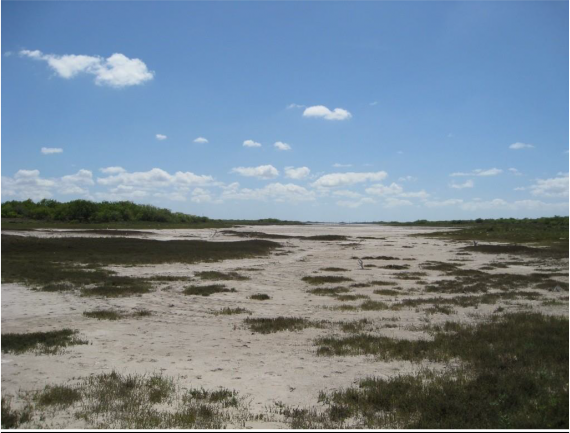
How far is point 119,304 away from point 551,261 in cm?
3773

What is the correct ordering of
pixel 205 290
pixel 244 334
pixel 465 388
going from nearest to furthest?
pixel 465 388 < pixel 244 334 < pixel 205 290

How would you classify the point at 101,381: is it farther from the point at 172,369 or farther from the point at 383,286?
the point at 383,286

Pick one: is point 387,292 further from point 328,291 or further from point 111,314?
point 111,314

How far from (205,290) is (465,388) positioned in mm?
16332

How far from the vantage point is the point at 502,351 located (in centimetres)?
1198

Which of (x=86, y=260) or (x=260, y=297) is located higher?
(x=86, y=260)

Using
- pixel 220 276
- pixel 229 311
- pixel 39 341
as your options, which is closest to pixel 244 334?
pixel 229 311

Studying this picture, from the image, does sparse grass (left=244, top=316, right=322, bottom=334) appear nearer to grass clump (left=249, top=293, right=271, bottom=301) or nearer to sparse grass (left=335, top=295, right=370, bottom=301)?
grass clump (left=249, top=293, right=271, bottom=301)

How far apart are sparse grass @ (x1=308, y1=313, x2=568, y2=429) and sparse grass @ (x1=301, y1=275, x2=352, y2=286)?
46.9 ft

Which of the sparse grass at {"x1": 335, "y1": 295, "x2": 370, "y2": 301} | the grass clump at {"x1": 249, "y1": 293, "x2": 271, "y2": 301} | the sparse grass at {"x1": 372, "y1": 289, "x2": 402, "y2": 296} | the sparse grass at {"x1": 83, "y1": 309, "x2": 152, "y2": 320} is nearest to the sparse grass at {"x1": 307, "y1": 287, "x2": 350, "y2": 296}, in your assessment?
the sparse grass at {"x1": 335, "y1": 295, "x2": 370, "y2": 301}

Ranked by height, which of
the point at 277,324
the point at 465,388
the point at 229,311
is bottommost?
the point at 229,311

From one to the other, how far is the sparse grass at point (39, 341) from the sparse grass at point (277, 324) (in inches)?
222

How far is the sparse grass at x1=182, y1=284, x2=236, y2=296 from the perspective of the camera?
22.6 metres

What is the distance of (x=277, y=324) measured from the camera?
1579cm
